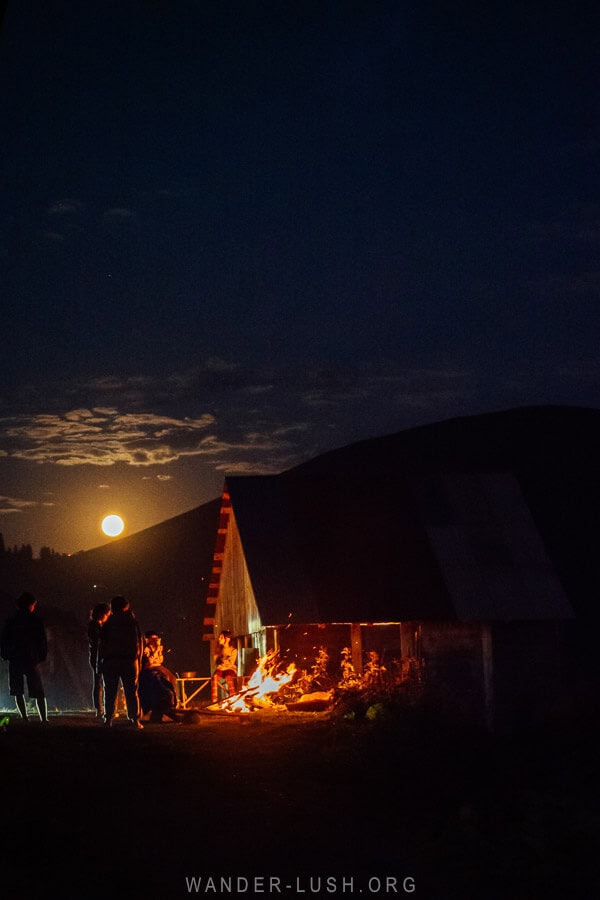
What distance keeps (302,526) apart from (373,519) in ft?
5.99

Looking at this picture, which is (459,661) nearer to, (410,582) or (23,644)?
(410,582)

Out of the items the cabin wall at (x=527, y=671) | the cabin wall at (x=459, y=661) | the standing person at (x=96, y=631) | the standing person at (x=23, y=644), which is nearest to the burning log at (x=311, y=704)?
the cabin wall at (x=459, y=661)

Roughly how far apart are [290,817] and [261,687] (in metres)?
14.1

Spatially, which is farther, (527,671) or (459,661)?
(459,661)

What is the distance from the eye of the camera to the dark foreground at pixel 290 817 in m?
9.20

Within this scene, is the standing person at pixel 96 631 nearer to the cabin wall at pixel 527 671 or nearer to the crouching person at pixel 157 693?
the crouching person at pixel 157 693

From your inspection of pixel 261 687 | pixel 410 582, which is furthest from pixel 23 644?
pixel 410 582

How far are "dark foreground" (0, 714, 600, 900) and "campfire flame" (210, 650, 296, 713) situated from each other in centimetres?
694

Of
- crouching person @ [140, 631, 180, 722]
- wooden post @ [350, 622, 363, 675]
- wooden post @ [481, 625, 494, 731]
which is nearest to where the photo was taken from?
crouching person @ [140, 631, 180, 722]

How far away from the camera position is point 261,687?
25.1 meters

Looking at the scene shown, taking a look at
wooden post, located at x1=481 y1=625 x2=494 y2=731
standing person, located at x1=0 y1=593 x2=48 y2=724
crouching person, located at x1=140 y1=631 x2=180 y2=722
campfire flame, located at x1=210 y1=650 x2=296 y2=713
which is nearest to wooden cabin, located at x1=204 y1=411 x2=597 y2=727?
wooden post, located at x1=481 y1=625 x2=494 y2=731

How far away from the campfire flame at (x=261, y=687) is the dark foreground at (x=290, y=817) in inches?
273

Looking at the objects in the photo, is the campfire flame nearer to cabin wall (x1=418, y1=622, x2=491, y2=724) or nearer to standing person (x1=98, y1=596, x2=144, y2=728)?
cabin wall (x1=418, y1=622, x2=491, y2=724)

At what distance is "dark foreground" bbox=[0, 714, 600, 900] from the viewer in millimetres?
9203
